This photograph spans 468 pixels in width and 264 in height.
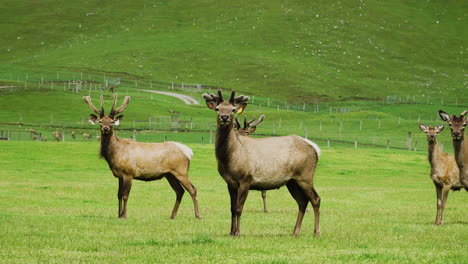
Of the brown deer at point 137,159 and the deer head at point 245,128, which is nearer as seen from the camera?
the brown deer at point 137,159

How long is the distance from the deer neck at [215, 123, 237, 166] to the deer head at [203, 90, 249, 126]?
182 mm

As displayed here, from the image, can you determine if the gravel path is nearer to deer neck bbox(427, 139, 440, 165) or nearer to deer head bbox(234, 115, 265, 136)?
deer head bbox(234, 115, 265, 136)

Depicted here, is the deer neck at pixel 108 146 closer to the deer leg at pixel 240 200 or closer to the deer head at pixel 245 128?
the deer head at pixel 245 128

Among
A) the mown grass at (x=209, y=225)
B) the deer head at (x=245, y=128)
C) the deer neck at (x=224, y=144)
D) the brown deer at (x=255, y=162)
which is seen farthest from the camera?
the deer head at (x=245, y=128)

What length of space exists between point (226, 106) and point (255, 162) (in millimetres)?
1462

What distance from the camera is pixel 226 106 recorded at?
16500 millimetres

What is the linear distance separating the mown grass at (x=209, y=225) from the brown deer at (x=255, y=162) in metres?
0.94

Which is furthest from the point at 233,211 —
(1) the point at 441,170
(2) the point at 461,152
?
(1) the point at 441,170

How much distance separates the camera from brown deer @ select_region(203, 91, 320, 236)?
16.5m

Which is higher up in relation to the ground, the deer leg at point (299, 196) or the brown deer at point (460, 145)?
the brown deer at point (460, 145)

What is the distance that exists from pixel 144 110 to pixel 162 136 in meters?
30.1

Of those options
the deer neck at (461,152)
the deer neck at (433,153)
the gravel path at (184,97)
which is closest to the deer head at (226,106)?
the deer neck at (461,152)

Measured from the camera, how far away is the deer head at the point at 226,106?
646 inches

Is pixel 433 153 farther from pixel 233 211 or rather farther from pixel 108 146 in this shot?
pixel 108 146
